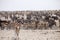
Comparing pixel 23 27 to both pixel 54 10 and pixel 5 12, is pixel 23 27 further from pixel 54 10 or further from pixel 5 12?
pixel 54 10

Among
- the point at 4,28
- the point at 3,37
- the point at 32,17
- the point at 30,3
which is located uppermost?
the point at 30,3

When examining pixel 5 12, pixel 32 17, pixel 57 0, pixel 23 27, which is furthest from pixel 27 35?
pixel 57 0

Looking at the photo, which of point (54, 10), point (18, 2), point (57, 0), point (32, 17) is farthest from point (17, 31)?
point (57, 0)

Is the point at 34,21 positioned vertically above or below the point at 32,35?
above

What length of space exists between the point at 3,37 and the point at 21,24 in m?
0.27

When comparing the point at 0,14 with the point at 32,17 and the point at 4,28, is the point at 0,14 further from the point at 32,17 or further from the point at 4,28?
the point at 32,17

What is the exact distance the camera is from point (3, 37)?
4.25 feet

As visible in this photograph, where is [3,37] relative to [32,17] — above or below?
below

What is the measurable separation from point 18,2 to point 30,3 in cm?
15

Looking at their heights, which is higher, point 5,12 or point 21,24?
point 5,12

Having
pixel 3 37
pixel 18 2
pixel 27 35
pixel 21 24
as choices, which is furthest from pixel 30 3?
pixel 3 37

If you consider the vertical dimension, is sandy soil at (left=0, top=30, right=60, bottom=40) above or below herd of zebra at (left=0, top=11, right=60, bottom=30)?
below

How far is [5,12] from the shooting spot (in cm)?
133

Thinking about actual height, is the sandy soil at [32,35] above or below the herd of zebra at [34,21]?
below
